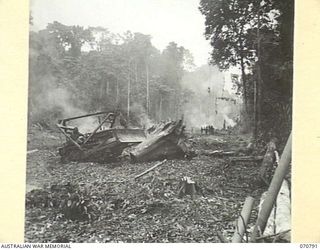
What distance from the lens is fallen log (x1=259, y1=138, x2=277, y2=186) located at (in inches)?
111

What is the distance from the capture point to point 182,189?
278 cm

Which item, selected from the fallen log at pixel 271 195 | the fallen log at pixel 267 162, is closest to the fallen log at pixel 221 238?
the fallen log at pixel 271 195

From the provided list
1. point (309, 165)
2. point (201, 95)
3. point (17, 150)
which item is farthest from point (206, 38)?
→ point (17, 150)

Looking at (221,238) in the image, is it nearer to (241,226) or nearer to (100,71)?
(241,226)

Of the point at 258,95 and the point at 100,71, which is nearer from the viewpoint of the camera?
the point at 100,71

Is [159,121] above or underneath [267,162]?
above

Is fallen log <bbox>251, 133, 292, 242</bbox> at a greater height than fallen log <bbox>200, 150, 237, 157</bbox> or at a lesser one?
lesser

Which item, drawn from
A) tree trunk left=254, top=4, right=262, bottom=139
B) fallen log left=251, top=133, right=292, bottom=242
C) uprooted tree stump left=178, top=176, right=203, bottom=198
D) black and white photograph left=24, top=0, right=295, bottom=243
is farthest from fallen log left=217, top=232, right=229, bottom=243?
tree trunk left=254, top=4, right=262, bottom=139

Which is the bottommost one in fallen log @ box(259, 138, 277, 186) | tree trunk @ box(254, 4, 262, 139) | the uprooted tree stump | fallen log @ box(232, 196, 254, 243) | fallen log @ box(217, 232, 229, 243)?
fallen log @ box(217, 232, 229, 243)

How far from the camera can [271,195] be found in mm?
2758

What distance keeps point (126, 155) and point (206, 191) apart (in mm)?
552

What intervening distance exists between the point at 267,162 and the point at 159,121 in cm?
73

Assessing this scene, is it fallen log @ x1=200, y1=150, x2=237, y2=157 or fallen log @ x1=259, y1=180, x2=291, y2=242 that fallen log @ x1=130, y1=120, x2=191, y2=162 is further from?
fallen log @ x1=259, y1=180, x2=291, y2=242

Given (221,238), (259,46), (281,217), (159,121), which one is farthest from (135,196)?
(259,46)
